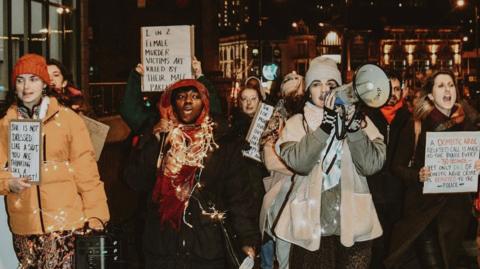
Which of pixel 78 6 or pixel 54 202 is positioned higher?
pixel 78 6

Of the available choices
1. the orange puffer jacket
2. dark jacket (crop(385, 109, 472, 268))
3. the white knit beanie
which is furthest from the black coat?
dark jacket (crop(385, 109, 472, 268))

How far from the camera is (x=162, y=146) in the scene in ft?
18.9

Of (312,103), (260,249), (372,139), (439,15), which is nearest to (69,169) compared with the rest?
(312,103)

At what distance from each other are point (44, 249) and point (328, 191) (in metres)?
1.97

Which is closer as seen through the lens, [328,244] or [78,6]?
[328,244]

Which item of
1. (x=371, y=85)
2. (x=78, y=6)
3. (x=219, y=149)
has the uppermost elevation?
(x=78, y=6)

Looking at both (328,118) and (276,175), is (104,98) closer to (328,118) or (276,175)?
(276,175)

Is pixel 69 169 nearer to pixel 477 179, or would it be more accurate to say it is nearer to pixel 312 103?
pixel 312 103

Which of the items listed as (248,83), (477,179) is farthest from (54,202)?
(248,83)

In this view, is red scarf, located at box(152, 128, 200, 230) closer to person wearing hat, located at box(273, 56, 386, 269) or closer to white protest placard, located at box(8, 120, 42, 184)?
person wearing hat, located at box(273, 56, 386, 269)

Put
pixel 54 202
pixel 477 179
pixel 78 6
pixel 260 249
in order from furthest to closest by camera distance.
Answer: pixel 78 6 → pixel 260 249 → pixel 477 179 → pixel 54 202

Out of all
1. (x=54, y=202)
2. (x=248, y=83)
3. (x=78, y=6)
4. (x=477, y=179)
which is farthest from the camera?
(x=78, y=6)

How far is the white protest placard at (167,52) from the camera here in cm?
834

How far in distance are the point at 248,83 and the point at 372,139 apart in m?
4.58
